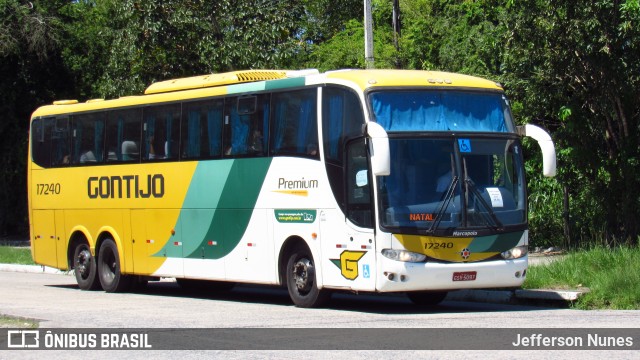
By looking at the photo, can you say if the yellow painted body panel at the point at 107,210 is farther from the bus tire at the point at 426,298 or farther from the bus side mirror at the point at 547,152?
the bus side mirror at the point at 547,152

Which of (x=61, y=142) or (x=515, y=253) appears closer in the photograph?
(x=515, y=253)

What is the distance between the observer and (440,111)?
1539cm

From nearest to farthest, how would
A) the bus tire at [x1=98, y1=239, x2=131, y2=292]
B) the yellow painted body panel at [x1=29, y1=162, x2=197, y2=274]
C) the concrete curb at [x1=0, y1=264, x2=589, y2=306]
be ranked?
the concrete curb at [x1=0, y1=264, x2=589, y2=306]
the yellow painted body panel at [x1=29, y1=162, x2=197, y2=274]
the bus tire at [x1=98, y1=239, x2=131, y2=292]

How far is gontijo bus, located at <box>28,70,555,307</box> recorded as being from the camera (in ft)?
48.4

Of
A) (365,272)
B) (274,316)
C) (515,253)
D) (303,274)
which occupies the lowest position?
(274,316)

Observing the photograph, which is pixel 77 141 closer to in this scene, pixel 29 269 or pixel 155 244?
pixel 155 244

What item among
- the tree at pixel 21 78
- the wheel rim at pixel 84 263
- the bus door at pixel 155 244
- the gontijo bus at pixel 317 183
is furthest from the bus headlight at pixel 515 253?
the tree at pixel 21 78

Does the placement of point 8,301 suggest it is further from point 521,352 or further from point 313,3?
point 313,3

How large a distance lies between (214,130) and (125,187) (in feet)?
9.91

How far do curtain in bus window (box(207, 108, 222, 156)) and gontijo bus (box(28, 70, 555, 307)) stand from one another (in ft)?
0.10

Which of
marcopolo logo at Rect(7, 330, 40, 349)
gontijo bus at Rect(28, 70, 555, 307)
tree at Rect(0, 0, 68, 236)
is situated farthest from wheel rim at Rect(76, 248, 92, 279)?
tree at Rect(0, 0, 68, 236)

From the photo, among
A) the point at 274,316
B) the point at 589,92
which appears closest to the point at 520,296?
the point at 274,316

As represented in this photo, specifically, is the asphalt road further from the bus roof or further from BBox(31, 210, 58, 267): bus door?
the bus roof

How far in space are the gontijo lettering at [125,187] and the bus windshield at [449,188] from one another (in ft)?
19.9
